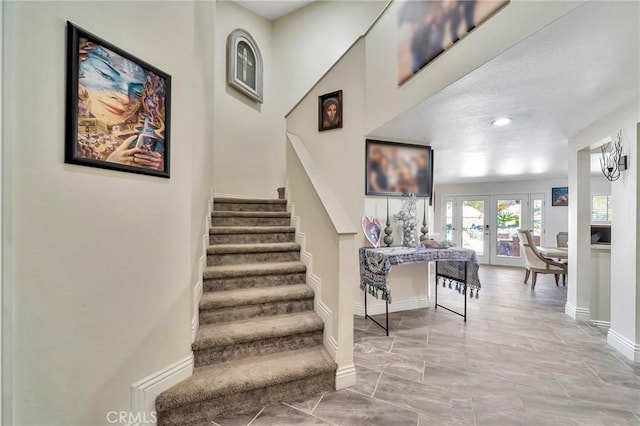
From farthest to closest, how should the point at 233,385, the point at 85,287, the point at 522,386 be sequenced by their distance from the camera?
the point at 522,386 → the point at 233,385 → the point at 85,287

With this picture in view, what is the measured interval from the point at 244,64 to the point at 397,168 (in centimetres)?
303

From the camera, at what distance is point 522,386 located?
1906 mm

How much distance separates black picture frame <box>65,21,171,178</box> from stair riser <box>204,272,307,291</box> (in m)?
1.06

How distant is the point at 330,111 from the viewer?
3398 millimetres

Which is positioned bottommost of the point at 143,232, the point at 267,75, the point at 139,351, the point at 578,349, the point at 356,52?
the point at 578,349

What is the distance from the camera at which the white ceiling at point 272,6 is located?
4.40 m

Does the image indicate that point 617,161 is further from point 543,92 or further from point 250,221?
point 250,221

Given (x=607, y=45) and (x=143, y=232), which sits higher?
(x=607, y=45)

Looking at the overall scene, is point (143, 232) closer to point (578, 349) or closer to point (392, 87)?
point (392, 87)

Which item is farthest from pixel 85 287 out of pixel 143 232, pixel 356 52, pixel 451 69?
pixel 356 52

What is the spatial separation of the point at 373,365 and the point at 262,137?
388 cm

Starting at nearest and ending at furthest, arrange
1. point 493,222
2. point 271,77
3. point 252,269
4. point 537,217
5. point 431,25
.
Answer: point 431,25 < point 252,269 < point 271,77 < point 537,217 < point 493,222

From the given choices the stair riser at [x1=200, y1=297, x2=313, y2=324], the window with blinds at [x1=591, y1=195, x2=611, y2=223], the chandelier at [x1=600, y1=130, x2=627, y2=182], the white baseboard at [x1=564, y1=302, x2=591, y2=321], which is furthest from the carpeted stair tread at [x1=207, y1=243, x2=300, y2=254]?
the window with blinds at [x1=591, y1=195, x2=611, y2=223]

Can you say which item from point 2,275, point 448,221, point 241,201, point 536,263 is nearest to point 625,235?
point 536,263
